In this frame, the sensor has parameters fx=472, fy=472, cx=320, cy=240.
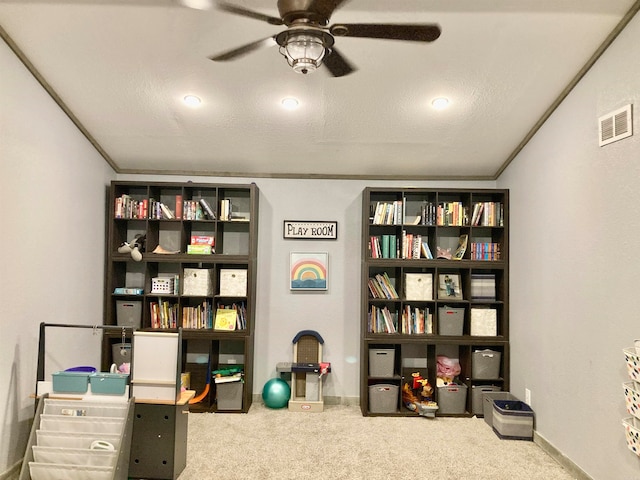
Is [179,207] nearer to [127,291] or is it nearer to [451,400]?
[127,291]

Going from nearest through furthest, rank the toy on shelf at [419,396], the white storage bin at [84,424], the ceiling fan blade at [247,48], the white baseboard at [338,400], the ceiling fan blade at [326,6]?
1. the ceiling fan blade at [326,6]
2. the ceiling fan blade at [247,48]
3. the white storage bin at [84,424]
4. the toy on shelf at [419,396]
5. the white baseboard at [338,400]

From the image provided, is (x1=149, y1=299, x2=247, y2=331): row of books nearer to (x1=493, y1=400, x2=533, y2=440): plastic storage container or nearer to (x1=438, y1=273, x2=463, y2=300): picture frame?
(x1=438, y1=273, x2=463, y2=300): picture frame

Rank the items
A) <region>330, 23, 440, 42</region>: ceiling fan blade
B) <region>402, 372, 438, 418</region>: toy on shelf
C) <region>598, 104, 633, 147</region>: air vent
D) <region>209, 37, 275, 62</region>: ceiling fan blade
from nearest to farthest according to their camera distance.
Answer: <region>330, 23, 440, 42</region>: ceiling fan blade → <region>209, 37, 275, 62</region>: ceiling fan blade → <region>598, 104, 633, 147</region>: air vent → <region>402, 372, 438, 418</region>: toy on shelf

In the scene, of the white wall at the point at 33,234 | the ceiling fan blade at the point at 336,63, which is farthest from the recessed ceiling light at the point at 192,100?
the ceiling fan blade at the point at 336,63

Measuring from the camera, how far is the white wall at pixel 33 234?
294 centimetres

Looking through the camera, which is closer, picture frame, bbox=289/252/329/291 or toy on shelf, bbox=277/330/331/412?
toy on shelf, bbox=277/330/331/412

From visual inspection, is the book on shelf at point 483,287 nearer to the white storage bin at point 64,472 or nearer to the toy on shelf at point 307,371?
the toy on shelf at point 307,371

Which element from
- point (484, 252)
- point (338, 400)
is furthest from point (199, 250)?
point (484, 252)

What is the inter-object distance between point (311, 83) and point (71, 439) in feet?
9.08

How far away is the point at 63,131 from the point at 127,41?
3.73ft

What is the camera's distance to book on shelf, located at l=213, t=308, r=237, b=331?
4.47m

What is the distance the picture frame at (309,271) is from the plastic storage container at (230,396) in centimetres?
108

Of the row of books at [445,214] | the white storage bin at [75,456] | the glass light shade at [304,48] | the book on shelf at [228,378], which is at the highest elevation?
the glass light shade at [304,48]

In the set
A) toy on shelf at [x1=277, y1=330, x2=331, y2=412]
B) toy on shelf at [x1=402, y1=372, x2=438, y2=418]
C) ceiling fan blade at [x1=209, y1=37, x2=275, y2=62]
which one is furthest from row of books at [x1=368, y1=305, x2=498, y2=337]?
ceiling fan blade at [x1=209, y1=37, x2=275, y2=62]
